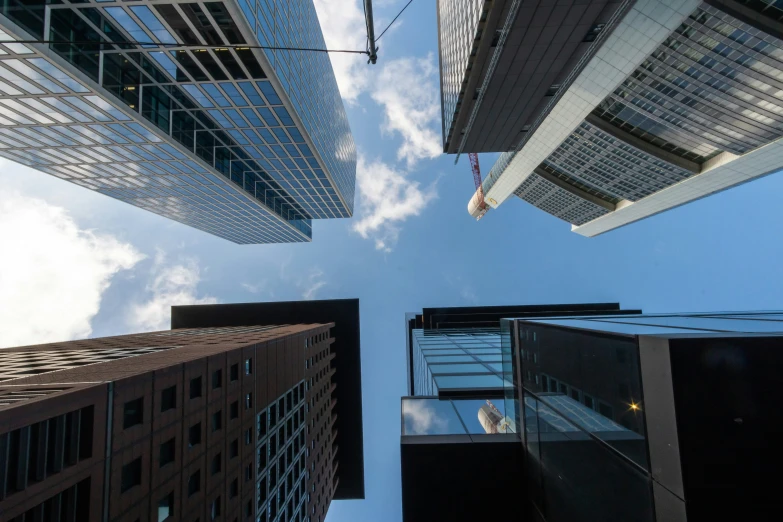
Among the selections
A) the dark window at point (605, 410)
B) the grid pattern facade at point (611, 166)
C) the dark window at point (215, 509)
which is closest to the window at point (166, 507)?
the dark window at point (215, 509)

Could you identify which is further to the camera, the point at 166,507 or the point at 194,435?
the point at 194,435

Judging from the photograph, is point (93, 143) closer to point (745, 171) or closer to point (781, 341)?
point (781, 341)

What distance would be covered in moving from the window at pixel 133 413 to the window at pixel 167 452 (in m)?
2.68

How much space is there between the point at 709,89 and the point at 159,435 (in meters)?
108

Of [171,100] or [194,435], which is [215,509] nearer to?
[194,435]

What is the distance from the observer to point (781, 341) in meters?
5.36

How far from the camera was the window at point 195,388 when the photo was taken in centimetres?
2261

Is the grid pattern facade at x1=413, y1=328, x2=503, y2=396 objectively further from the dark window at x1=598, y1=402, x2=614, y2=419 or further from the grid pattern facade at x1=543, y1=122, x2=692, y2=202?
the grid pattern facade at x1=543, y1=122, x2=692, y2=202

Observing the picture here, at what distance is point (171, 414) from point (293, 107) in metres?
34.8

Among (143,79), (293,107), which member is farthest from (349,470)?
(143,79)

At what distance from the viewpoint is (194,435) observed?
2297 centimetres

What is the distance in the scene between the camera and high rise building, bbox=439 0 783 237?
43375 mm

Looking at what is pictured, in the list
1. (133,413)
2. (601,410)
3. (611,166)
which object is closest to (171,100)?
(133,413)

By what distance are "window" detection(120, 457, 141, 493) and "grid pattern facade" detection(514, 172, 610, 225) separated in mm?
158149
